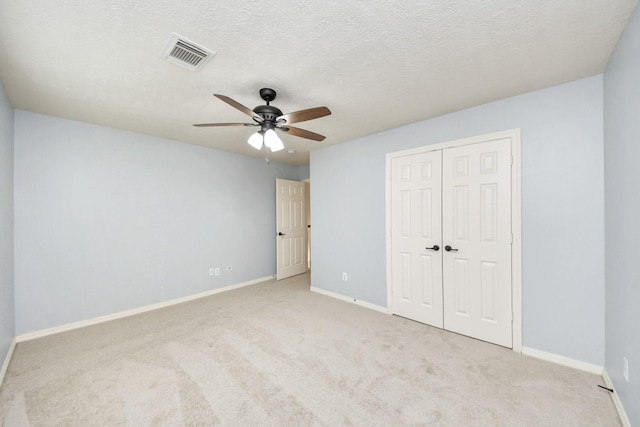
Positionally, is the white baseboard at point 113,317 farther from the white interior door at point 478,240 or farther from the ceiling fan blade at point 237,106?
the white interior door at point 478,240

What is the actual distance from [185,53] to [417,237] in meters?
2.89

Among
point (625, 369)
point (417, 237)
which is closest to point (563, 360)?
point (625, 369)

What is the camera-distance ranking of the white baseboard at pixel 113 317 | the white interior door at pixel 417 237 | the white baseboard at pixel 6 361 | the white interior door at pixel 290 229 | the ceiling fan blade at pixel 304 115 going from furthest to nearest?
the white interior door at pixel 290 229, the white interior door at pixel 417 237, the white baseboard at pixel 113 317, the white baseboard at pixel 6 361, the ceiling fan blade at pixel 304 115

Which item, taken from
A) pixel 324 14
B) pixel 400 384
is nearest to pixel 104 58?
pixel 324 14

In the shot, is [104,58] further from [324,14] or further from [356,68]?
[356,68]

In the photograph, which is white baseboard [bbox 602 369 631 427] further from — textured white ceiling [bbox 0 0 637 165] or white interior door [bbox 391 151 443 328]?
textured white ceiling [bbox 0 0 637 165]

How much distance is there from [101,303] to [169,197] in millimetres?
1579

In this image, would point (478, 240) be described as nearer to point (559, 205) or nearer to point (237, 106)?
point (559, 205)

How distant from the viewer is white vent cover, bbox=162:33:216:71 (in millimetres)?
1604

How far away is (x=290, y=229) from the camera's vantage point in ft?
17.4

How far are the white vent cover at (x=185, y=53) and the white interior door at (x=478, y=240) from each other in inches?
99.3

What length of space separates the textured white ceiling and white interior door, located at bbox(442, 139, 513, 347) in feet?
2.00

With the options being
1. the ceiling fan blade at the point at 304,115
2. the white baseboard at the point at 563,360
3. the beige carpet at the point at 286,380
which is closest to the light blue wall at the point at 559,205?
the white baseboard at the point at 563,360

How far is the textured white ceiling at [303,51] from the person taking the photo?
1.37 meters
